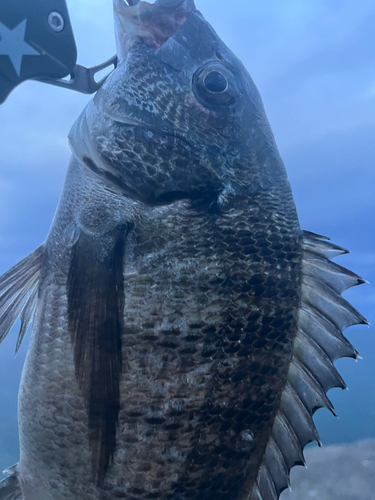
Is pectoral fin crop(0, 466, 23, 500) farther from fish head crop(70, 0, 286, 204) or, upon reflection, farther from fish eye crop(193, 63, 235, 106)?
fish eye crop(193, 63, 235, 106)

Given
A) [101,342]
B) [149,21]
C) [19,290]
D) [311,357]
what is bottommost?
[311,357]

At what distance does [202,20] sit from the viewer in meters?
1.37

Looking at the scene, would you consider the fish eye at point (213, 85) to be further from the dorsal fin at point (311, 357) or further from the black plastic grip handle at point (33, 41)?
the dorsal fin at point (311, 357)

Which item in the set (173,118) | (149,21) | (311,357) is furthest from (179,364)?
(149,21)

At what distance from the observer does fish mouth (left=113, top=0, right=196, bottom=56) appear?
48.5 inches

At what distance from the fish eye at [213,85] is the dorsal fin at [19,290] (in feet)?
2.43

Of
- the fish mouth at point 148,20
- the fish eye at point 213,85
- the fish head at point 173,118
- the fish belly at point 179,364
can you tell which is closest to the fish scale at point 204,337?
the fish belly at point 179,364

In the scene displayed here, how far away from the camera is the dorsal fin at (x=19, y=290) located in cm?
129

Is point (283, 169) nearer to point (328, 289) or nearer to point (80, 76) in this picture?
point (328, 289)

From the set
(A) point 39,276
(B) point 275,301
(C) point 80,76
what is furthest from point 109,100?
(B) point 275,301

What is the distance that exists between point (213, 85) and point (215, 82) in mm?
13

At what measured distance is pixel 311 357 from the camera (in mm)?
1356

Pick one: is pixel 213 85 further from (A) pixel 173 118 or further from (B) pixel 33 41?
(B) pixel 33 41

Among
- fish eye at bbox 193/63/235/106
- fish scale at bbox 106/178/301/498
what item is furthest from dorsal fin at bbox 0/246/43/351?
fish eye at bbox 193/63/235/106
